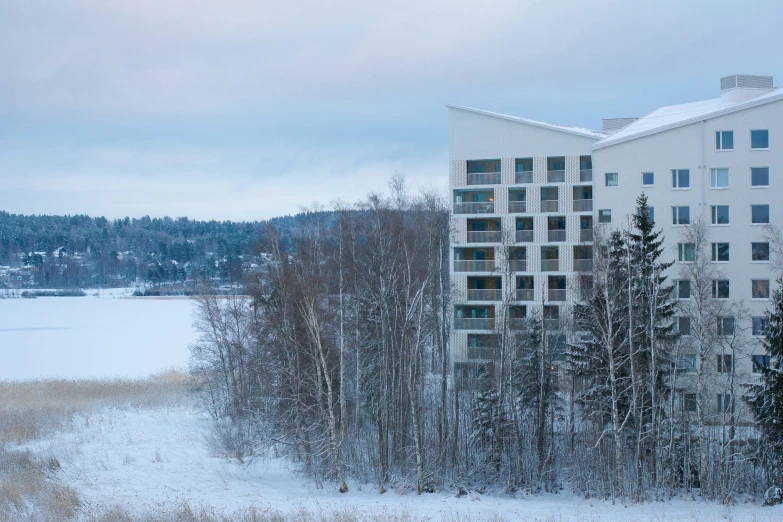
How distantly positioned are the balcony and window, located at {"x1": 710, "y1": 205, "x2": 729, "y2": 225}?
9.38m

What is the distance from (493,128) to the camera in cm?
4722

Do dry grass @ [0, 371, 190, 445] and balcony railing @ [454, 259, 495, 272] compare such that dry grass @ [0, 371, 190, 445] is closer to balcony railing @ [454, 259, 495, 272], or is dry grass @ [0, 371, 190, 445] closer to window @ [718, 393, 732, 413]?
balcony railing @ [454, 259, 495, 272]

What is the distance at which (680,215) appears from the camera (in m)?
41.1

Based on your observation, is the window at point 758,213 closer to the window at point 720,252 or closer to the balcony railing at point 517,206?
the window at point 720,252

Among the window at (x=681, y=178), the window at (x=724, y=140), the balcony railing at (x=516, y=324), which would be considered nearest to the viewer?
the balcony railing at (x=516, y=324)

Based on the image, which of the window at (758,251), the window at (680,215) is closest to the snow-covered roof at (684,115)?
the window at (680,215)

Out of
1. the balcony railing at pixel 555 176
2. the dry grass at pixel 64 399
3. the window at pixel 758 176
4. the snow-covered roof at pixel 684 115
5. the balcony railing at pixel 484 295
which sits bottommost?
the dry grass at pixel 64 399

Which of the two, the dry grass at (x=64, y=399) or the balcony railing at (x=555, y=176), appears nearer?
the dry grass at (x=64, y=399)

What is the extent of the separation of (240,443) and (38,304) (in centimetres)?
11849

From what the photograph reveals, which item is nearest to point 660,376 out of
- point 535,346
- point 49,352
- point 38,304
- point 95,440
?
point 535,346

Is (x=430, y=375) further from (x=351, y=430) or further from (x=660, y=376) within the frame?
(x=660, y=376)

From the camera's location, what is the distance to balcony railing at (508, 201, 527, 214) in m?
47.3

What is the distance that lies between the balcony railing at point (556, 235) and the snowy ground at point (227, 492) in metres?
19.9

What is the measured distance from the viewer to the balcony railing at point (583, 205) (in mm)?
45625
